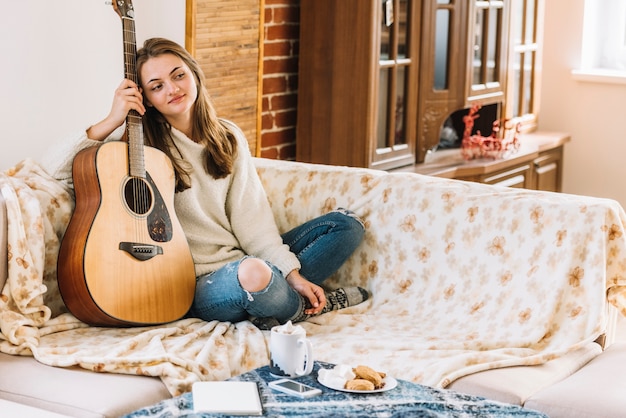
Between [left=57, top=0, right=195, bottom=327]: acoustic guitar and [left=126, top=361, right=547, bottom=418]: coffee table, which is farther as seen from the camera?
[left=57, top=0, right=195, bottom=327]: acoustic guitar

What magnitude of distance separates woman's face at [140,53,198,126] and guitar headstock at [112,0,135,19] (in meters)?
0.14

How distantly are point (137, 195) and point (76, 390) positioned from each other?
2.10 ft

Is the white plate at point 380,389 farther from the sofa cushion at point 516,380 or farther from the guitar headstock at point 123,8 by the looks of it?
the guitar headstock at point 123,8

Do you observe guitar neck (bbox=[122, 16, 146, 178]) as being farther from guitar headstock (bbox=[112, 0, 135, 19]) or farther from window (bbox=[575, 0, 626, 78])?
window (bbox=[575, 0, 626, 78])

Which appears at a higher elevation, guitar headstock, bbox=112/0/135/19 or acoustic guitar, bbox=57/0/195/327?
guitar headstock, bbox=112/0/135/19

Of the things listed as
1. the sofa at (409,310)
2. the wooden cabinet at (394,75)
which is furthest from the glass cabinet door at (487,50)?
the sofa at (409,310)

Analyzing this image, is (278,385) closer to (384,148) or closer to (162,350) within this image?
(162,350)

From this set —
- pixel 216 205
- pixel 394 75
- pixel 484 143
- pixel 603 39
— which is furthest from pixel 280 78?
pixel 603 39

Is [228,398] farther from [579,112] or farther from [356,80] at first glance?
[579,112]

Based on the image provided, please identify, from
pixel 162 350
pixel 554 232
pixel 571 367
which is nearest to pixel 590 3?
pixel 554 232

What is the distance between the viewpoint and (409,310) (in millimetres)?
2809

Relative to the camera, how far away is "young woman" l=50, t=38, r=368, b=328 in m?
2.64

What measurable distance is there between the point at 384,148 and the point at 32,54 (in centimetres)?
151

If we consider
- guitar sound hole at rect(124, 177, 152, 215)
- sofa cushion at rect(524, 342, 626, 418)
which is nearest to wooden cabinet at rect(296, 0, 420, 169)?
guitar sound hole at rect(124, 177, 152, 215)
